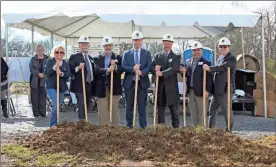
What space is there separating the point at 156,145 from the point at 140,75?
1.98 metres

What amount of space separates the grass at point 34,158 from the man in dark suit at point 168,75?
8.14 ft

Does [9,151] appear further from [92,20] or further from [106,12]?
[92,20]

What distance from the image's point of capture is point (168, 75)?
794cm

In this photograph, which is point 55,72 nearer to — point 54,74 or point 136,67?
point 54,74

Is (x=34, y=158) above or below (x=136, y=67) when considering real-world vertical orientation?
below

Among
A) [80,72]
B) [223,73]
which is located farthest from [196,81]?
[80,72]

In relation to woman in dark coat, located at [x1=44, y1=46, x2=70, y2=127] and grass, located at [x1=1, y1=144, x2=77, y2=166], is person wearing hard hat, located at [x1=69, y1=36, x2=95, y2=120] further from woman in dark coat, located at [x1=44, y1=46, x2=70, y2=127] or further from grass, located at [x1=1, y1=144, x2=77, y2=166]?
grass, located at [x1=1, y1=144, x2=77, y2=166]

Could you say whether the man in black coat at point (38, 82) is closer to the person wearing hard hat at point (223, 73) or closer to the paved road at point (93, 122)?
the paved road at point (93, 122)

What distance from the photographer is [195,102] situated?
8250 mm

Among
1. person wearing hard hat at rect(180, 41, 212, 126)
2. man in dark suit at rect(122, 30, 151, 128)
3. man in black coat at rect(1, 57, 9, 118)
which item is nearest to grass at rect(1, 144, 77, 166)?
man in dark suit at rect(122, 30, 151, 128)

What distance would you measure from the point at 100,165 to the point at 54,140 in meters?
1.36

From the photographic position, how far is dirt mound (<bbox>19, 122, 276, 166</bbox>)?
230 inches

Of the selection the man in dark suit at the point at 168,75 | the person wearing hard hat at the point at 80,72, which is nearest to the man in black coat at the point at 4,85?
the person wearing hard hat at the point at 80,72

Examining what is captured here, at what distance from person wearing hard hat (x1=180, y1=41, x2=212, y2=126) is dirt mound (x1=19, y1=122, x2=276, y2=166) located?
1.41 meters
